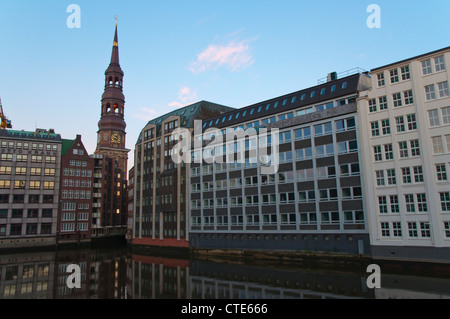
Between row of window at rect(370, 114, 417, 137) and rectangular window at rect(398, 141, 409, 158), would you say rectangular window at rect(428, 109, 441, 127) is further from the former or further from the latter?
rectangular window at rect(398, 141, 409, 158)

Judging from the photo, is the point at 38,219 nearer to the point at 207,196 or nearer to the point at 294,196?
the point at 207,196

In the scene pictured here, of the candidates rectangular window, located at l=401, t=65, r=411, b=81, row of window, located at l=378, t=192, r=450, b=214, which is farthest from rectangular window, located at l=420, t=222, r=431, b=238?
rectangular window, located at l=401, t=65, r=411, b=81

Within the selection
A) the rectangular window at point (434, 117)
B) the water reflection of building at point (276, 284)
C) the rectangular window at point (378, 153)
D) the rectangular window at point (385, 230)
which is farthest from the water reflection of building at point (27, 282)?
the rectangular window at point (434, 117)

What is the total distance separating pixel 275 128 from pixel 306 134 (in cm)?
627

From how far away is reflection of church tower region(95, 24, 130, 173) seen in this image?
6914 inches

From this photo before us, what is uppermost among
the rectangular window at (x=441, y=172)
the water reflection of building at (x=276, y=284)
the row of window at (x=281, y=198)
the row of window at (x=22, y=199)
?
the row of window at (x=22, y=199)

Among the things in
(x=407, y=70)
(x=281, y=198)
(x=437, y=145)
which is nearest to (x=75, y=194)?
(x=281, y=198)

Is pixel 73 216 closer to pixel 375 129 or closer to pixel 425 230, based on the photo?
pixel 375 129

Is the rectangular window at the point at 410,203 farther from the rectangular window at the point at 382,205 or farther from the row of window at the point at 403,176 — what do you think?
the rectangular window at the point at 382,205

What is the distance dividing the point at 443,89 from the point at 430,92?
1481 millimetres

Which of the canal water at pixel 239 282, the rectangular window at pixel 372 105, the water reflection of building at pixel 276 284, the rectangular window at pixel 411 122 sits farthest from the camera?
the rectangular window at pixel 372 105

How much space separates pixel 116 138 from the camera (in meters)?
178

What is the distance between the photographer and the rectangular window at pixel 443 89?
145 feet
